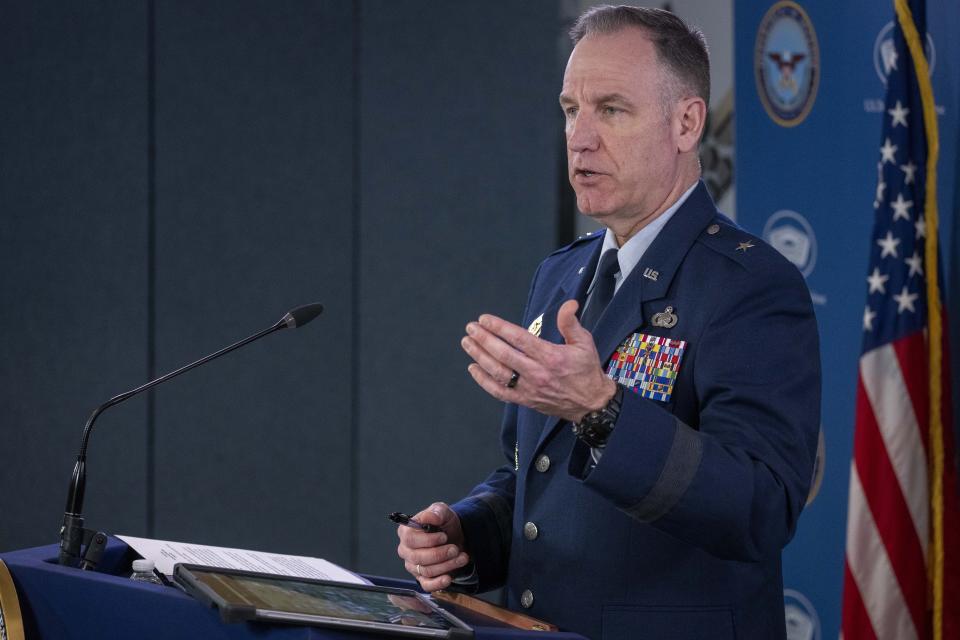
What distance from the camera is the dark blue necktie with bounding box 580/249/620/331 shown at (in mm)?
1532

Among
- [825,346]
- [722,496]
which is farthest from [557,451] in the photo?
[825,346]

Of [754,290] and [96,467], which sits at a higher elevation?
[754,290]

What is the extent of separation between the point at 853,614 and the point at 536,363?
1.65 metres

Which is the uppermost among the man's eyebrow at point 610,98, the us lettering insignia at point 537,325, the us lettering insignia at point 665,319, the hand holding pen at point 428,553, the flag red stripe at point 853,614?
the man's eyebrow at point 610,98

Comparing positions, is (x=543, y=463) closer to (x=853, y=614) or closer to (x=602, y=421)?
(x=602, y=421)

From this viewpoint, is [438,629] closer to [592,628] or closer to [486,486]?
[592,628]

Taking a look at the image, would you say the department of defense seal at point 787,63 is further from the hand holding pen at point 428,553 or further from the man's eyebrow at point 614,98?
the hand holding pen at point 428,553

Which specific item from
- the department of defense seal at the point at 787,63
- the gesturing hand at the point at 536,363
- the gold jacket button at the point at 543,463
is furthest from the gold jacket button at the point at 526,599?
the department of defense seal at the point at 787,63

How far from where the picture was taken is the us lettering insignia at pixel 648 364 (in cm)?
137

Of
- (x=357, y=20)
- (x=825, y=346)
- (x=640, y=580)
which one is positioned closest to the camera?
(x=640, y=580)

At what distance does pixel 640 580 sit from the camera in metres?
1.35

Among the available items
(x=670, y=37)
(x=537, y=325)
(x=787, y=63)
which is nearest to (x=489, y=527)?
(x=537, y=325)

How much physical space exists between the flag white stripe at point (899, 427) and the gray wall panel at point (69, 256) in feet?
8.96

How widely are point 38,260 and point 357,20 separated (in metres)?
1.52
